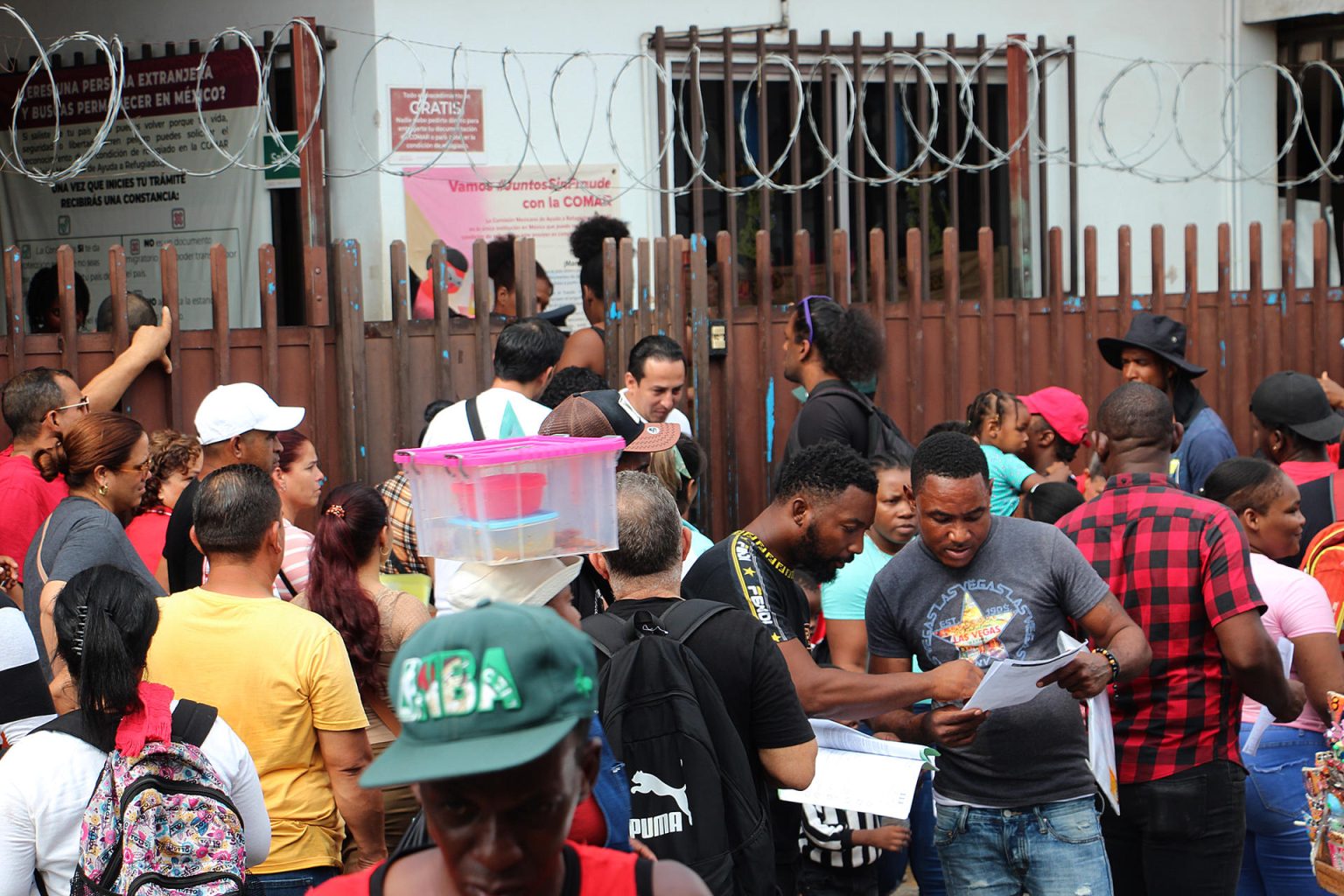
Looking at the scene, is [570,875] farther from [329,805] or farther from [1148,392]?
[1148,392]

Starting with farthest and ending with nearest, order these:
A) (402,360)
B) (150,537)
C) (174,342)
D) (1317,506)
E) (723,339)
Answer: (723,339), (402,360), (174,342), (1317,506), (150,537)

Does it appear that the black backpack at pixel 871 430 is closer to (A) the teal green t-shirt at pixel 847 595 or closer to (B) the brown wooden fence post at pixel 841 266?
(A) the teal green t-shirt at pixel 847 595

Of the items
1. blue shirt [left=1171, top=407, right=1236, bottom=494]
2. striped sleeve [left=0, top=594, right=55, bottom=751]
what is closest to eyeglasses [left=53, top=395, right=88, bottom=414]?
striped sleeve [left=0, top=594, right=55, bottom=751]

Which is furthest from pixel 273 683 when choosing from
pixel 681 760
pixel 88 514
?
pixel 88 514

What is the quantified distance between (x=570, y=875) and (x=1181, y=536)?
2.93 metres

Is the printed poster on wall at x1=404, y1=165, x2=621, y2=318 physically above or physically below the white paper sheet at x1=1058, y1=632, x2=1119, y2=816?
above

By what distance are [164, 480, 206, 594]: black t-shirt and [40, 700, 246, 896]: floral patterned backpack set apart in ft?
5.25

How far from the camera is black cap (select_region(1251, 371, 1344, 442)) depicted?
605 centimetres

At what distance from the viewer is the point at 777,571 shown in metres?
3.85

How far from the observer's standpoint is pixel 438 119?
8727 mm

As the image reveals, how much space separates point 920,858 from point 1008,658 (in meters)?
1.19

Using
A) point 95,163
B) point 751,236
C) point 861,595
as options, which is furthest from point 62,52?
point 861,595

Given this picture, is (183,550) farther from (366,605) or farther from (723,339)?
(723,339)

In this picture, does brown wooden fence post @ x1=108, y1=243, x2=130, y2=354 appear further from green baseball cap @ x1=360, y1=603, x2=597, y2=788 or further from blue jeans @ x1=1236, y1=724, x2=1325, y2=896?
green baseball cap @ x1=360, y1=603, x2=597, y2=788
